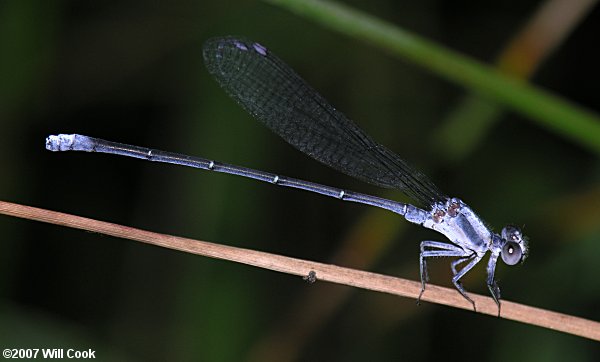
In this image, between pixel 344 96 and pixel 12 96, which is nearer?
pixel 12 96

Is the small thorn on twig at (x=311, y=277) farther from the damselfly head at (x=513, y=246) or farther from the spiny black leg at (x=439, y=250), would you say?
the damselfly head at (x=513, y=246)

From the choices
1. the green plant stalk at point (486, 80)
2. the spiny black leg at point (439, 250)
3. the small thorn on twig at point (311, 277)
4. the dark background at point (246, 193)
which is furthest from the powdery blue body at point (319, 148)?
the small thorn on twig at point (311, 277)

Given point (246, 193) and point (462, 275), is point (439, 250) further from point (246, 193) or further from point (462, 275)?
point (246, 193)

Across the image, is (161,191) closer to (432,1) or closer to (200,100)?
(200,100)

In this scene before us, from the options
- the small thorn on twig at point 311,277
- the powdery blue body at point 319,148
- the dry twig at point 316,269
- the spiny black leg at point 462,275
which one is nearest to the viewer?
the dry twig at point 316,269

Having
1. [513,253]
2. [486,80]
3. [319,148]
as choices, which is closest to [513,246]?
[513,253]

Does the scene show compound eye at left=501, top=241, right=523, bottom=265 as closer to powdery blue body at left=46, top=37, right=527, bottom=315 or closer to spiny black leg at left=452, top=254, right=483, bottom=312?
powdery blue body at left=46, top=37, right=527, bottom=315

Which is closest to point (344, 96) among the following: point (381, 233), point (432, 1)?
point (432, 1)
